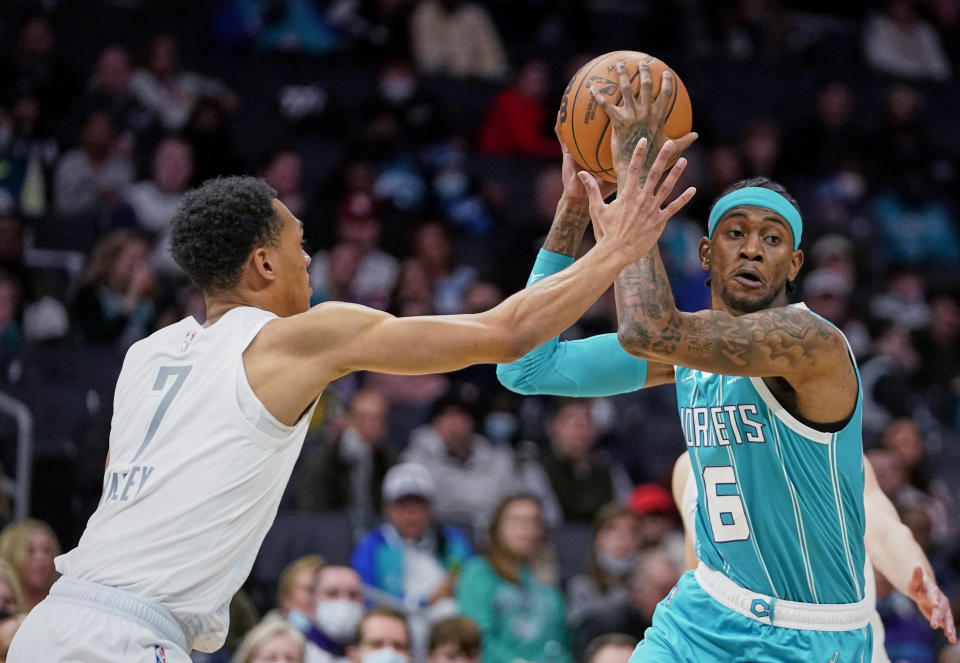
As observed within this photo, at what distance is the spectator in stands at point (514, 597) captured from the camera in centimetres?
862

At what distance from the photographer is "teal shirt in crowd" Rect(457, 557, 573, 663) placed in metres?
8.60

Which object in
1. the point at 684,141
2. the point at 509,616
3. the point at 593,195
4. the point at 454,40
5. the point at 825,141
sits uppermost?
the point at 454,40

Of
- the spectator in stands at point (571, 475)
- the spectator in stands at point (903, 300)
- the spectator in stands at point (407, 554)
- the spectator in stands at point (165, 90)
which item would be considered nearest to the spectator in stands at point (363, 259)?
the spectator in stands at point (165, 90)

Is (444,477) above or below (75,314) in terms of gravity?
below

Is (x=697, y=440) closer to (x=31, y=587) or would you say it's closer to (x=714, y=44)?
(x=31, y=587)

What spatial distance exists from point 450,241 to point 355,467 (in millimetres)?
3305

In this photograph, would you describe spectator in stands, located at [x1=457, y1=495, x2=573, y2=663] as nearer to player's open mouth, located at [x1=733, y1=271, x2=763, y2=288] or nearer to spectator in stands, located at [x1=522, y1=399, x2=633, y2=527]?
spectator in stands, located at [x1=522, y1=399, x2=633, y2=527]

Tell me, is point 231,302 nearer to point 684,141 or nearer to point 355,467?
point 684,141

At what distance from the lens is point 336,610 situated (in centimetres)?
790

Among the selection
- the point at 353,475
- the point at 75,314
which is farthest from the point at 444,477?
the point at 75,314

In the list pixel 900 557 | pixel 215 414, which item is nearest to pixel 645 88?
pixel 215 414

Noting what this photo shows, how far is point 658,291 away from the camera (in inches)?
180

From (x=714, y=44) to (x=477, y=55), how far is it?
316cm

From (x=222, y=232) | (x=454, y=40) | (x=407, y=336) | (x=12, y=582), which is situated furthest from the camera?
(x=454, y=40)
